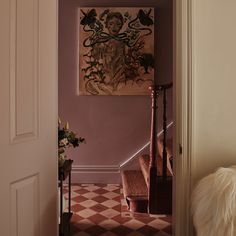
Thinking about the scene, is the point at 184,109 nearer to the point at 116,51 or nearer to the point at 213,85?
the point at 213,85

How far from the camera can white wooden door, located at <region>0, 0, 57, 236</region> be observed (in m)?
1.61

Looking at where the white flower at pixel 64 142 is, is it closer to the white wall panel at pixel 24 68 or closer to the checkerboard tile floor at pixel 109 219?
the white wall panel at pixel 24 68

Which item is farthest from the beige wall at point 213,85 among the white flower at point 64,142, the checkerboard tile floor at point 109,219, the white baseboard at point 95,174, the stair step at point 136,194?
the white baseboard at point 95,174

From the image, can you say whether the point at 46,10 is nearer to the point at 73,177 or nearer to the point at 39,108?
the point at 39,108

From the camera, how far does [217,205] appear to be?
1.41 meters

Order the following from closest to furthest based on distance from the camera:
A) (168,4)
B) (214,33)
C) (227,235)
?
(227,235) → (214,33) → (168,4)

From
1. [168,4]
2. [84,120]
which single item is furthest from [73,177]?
[168,4]

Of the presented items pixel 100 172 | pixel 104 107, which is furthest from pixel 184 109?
pixel 100 172

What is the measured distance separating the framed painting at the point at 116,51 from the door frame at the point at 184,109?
2545 millimetres

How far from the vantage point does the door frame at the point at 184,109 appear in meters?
1.76

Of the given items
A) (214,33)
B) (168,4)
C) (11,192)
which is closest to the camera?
(11,192)

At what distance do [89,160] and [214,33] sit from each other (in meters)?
3.09

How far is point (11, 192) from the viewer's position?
1663 mm

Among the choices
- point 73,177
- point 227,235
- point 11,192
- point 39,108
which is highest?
point 39,108
